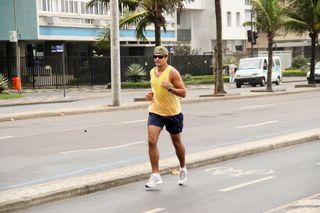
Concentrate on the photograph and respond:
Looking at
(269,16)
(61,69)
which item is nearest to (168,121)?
(269,16)

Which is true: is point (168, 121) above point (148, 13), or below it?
below

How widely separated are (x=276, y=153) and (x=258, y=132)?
341 centimetres

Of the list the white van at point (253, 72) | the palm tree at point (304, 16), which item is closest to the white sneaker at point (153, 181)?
the palm tree at point (304, 16)

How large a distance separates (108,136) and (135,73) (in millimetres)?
28958

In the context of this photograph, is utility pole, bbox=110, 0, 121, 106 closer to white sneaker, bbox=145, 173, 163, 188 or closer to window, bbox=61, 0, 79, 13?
white sneaker, bbox=145, 173, 163, 188

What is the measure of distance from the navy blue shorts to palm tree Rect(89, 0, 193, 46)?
1836 centimetres

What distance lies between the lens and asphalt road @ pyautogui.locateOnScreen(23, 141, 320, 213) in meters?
7.25

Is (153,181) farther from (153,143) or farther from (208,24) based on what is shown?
(208,24)

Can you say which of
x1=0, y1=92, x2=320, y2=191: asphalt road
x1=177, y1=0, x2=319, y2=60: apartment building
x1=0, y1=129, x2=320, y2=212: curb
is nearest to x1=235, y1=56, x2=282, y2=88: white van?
x1=0, y1=92, x2=320, y2=191: asphalt road

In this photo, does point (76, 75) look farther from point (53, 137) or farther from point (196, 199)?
point (196, 199)

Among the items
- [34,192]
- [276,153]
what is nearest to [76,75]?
[276,153]

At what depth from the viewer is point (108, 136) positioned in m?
14.5

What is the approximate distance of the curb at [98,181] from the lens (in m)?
7.46

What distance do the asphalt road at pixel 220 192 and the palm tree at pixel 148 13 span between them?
17.3m
